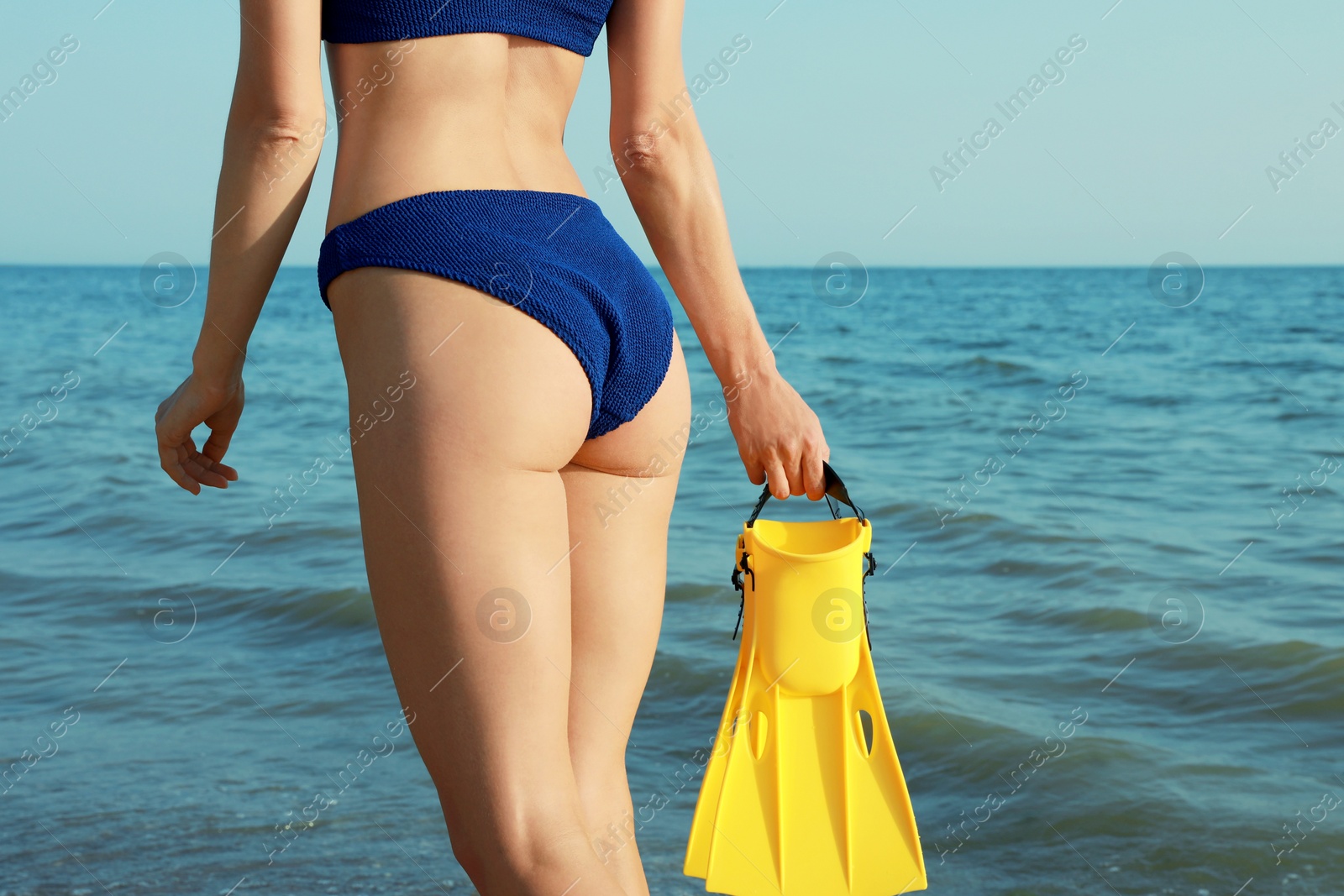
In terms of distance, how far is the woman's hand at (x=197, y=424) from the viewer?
143 centimetres

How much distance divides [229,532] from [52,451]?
380 centimetres

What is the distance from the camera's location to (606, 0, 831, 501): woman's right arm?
1.53 m

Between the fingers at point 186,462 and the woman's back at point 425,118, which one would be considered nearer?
the woman's back at point 425,118

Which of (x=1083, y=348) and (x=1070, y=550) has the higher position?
(x=1070, y=550)

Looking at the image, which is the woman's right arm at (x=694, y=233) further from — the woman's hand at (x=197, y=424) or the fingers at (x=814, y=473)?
the woman's hand at (x=197, y=424)

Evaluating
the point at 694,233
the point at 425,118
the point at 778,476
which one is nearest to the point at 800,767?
the point at 778,476

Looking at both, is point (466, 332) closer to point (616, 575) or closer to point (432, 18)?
point (432, 18)

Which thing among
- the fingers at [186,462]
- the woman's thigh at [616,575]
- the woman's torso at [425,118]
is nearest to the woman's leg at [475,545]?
the woman's torso at [425,118]

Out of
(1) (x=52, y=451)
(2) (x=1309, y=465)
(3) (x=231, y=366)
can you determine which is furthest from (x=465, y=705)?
(1) (x=52, y=451)

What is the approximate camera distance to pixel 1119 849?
9.66 ft

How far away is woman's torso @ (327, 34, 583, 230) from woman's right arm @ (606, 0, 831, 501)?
0.83 feet

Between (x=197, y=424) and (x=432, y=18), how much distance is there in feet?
2.05

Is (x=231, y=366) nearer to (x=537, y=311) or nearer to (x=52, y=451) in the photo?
(x=537, y=311)

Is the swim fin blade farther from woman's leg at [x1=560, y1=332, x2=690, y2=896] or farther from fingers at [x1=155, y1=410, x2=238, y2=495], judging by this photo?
fingers at [x1=155, y1=410, x2=238, y2=495]
